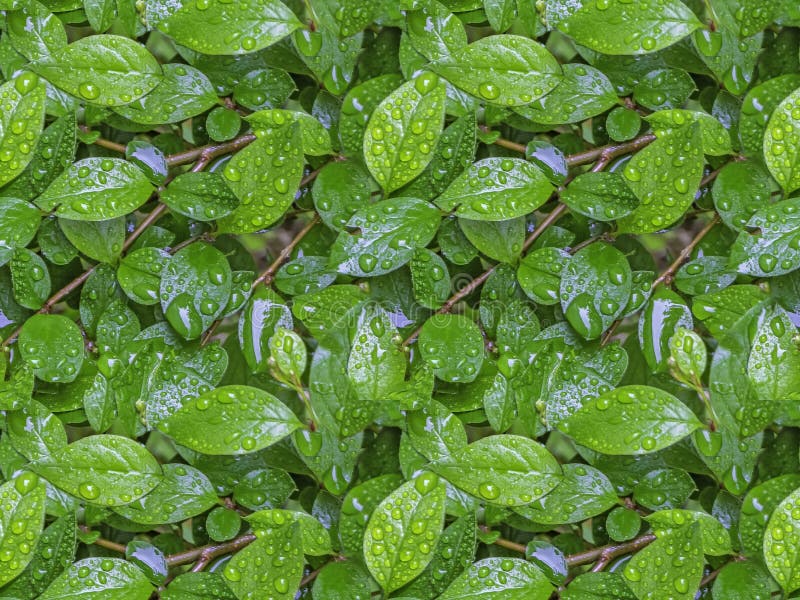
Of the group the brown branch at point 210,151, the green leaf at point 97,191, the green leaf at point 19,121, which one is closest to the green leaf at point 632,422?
the brown branch at point 210,151

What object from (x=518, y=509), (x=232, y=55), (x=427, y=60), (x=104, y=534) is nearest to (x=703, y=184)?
(x=427, y=60)

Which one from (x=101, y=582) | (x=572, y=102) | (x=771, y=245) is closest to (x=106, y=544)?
(x=101, y=582)

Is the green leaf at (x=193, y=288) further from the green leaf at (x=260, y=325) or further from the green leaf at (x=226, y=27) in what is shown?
the green leaf at (x=226, y=27)

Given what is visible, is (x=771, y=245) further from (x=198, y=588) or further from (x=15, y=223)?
(x=15, y=223)

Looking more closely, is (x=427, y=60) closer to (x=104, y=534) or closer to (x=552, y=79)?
(x=552, y=79)

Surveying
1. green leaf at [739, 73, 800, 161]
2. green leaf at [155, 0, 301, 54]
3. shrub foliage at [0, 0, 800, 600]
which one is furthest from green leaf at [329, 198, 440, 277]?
green leaf at [739, 73, 800, 161]
